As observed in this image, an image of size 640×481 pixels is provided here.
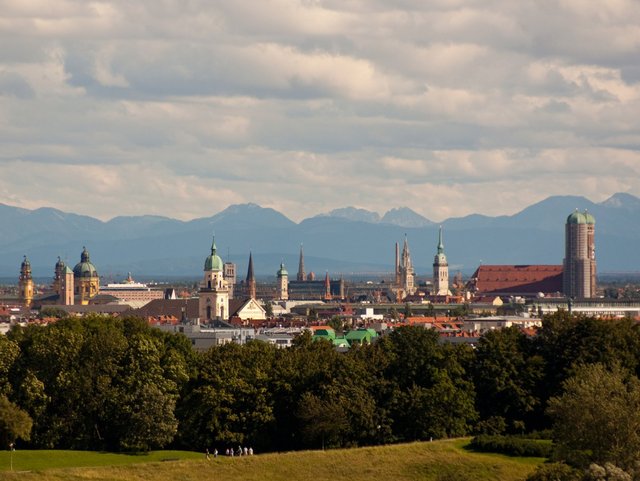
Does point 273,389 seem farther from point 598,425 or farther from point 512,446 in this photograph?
point 598,425

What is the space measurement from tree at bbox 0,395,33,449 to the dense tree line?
0.17ft

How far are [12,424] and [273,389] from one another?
11.6 metres

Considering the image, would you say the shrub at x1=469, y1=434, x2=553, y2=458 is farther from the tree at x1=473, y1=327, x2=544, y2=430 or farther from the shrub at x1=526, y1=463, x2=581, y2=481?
the shrub at x1=526, y1=463, x2=581, y2=481

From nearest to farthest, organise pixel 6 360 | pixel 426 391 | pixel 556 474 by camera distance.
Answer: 1. pixel 556 474
2. pixel 6 360
3. pixel 426 391

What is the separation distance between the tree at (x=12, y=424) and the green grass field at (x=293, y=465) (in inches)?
37.9

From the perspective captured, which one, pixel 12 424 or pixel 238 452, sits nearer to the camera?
pixel 12 424

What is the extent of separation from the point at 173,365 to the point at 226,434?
5.03m

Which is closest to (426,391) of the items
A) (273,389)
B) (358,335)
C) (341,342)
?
(273,389)

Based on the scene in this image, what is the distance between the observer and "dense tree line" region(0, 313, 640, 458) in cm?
6975

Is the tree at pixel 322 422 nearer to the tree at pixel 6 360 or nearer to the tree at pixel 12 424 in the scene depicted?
the tree at pixel 12 424

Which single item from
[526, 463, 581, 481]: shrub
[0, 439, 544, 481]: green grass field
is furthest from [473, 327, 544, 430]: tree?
[526, 463, 581, 481]: shrub

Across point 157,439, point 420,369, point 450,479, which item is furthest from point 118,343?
point 450,479

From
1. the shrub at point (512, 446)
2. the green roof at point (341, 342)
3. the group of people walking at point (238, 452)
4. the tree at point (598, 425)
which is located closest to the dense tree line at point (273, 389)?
the group of people walking at point (238, 452)

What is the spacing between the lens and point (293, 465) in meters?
63.7
